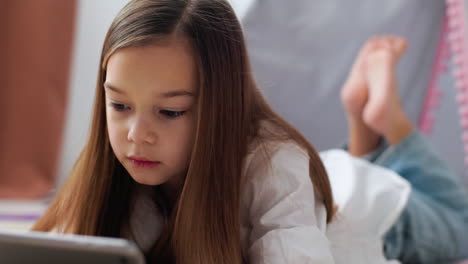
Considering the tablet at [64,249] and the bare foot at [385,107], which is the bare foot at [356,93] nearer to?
the bare foot at [385,107]

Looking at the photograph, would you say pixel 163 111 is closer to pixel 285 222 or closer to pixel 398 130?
pixel 285 222

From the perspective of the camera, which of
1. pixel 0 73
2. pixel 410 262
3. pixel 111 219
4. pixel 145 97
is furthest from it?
pixel 0 73

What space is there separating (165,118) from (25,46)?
35.6 inches

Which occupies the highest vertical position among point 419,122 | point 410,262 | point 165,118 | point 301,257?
point 165,118

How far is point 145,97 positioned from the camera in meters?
0.66

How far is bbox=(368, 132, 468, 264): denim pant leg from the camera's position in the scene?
3.70 ft

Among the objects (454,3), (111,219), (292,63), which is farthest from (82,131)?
(454,3)

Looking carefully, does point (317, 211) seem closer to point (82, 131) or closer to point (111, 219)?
point (111, 219)

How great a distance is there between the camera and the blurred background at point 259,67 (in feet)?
4.76

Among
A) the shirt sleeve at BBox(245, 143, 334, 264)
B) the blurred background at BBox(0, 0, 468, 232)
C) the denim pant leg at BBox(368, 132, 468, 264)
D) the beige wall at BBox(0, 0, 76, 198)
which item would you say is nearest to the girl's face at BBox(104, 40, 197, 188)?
the shirt sleeve at BBox(245, 143, 334, 264)

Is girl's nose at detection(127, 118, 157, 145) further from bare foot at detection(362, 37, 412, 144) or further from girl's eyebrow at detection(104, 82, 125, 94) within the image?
bare foot at detection(362, 37, 412, 144)

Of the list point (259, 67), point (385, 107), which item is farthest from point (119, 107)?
point (259, 67)

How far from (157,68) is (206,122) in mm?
84

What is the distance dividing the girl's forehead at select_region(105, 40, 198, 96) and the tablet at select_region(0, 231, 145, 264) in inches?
9.0
